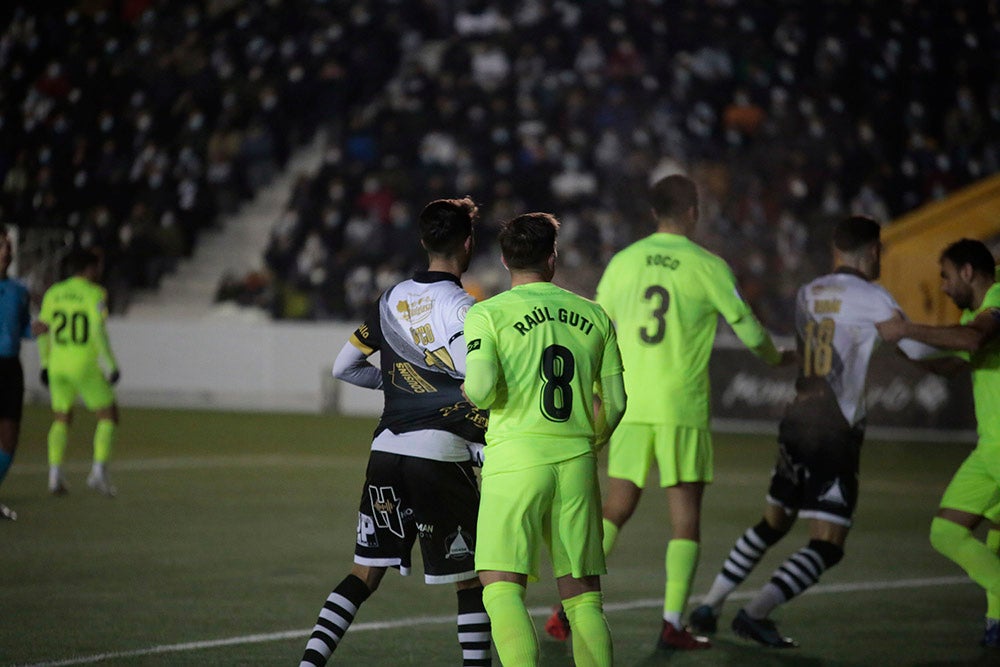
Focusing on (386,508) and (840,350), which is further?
(840,350)

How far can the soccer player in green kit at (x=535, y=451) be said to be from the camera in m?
4.72

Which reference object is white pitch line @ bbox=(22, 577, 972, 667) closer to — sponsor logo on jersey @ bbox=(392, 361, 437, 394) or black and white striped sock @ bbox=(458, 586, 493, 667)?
black and white striped sock @ bbox=(458, 586, 493, 667)

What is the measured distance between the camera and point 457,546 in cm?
518

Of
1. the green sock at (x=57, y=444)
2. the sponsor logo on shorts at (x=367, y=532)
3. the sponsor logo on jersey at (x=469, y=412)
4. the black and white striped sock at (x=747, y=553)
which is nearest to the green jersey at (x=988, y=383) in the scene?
the black and white striped sock at (x=747, y=553)

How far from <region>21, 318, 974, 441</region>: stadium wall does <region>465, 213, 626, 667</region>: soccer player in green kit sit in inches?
531

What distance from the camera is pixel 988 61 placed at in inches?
880

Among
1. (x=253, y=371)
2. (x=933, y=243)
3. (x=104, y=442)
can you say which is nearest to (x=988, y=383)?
(x=104, y=442)

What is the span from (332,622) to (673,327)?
232 cm

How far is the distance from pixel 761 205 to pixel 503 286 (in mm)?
4052

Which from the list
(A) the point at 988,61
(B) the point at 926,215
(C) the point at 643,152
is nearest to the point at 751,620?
(B) the point at 926,215

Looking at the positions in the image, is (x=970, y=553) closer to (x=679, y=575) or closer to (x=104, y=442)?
(x=679, y=575)

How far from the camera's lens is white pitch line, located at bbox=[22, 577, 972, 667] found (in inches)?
247

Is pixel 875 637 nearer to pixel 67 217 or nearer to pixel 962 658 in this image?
pixel 962 658

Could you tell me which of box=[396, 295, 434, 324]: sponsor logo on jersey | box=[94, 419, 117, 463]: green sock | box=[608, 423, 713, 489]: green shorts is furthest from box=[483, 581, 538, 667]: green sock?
box=[94, 419, 117, 463]: green sock
